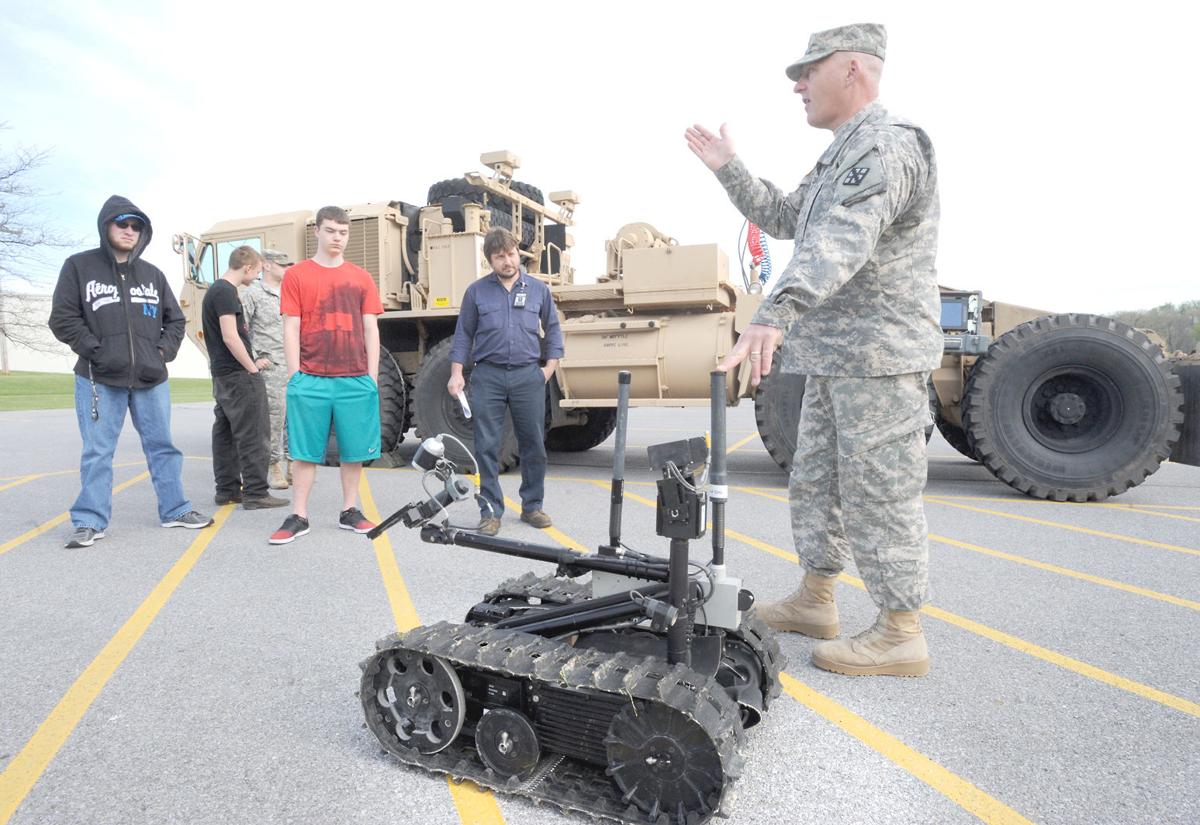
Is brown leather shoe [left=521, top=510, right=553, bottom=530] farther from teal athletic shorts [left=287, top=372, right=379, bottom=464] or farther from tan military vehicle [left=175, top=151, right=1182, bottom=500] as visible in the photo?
tan military vehicle [left=175, top=151, right=1182, bottom=500]

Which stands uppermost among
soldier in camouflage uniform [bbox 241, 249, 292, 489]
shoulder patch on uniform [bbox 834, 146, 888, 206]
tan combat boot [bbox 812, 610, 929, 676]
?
shoulder patch on uniform [bbox 834, 146, 888, 206]

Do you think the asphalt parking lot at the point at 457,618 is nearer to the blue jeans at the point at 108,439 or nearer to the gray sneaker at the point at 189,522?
the gray sneaker at the point at 189,522

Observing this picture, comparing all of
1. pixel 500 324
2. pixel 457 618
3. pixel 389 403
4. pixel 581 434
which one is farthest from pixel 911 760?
pixel 581 434

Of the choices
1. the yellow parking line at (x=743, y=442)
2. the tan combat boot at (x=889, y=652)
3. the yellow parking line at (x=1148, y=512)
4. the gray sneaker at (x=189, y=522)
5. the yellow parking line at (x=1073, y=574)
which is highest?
the tan combat boot at (x=889, y=652)

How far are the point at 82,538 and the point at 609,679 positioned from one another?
427 centimetres

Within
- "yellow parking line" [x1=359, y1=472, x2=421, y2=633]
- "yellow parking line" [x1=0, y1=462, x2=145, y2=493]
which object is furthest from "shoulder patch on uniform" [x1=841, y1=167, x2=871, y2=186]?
"yellow parking line" [x1=0, y1=462, x2=145, y2=493]

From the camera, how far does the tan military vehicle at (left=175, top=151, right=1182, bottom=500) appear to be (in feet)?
20.3

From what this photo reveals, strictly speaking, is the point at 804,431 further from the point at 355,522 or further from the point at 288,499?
the point at 288,499

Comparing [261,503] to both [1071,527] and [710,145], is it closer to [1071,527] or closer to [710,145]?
[710,145]

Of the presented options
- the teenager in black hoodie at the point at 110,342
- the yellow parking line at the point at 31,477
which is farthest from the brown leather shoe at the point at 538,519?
the yellow parking line at the point at 31,477

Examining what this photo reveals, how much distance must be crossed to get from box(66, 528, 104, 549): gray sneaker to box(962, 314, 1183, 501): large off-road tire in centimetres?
654

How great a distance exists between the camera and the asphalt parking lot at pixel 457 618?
206 cm

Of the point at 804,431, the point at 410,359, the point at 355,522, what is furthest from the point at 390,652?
the point at 410,359

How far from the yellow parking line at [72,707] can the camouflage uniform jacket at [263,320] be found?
109 inches
